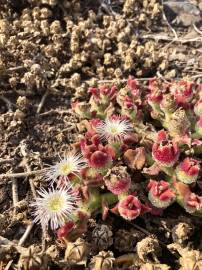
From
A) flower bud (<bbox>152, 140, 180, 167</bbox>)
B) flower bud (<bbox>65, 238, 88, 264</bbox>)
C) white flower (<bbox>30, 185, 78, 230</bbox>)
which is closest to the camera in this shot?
flower bud (<bbox>65, 238, 88, 264</bbox>)

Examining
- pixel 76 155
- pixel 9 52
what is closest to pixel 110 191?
pixel 76 155

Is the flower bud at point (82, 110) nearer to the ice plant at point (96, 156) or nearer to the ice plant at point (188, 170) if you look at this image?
the ice plant at point (96, 156)

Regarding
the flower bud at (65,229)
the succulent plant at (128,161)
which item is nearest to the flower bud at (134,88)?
the succulent plant at (128,161)

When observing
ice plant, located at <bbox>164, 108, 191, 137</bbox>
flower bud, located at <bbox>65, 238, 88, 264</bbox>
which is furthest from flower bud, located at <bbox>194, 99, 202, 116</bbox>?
flower bud, located at <bbox>65, 238, 88, 264</bbox>

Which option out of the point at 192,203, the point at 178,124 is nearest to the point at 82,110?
the point at 178,124

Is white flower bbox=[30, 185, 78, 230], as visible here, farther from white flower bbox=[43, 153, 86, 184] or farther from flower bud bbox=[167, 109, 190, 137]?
flower bud bbox=[167, 109, 190, 137]
